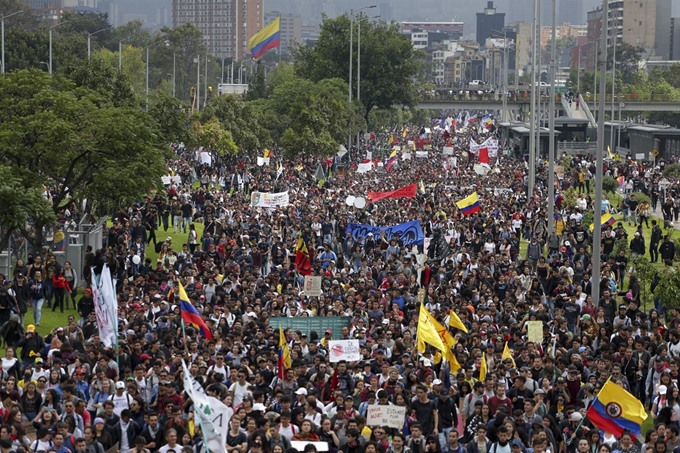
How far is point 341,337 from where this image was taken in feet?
70.5

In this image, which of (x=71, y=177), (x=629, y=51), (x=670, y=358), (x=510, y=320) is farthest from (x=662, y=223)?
(x=629, y=51)

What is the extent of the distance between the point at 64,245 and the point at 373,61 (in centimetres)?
6395

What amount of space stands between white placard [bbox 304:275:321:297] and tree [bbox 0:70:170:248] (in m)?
7.39

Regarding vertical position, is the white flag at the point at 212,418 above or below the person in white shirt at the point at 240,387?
above

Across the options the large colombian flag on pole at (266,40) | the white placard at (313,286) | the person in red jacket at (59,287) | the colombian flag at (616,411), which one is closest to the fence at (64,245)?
the person in red jacket at (59,287)

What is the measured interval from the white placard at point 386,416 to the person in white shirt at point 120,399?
9.26 ft

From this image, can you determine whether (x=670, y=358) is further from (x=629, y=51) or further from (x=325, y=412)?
(x=629, y=51)

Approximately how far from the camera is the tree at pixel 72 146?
31812 mm

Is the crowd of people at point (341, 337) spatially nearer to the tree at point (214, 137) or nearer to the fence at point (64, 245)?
the fence at point (64, 245)

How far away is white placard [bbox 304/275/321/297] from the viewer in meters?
25.8

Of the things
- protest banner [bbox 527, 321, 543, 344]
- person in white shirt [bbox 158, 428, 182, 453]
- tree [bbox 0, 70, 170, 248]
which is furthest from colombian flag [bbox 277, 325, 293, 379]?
tree [bbox 0, 70, 170, 248]

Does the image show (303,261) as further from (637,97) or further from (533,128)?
(637,97)

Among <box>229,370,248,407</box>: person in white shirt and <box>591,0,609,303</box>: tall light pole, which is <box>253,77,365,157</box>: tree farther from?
<box>229,370,248,407</box>: person in white shirt


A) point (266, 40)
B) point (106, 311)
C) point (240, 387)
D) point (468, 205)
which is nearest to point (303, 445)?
point (240, 387)
